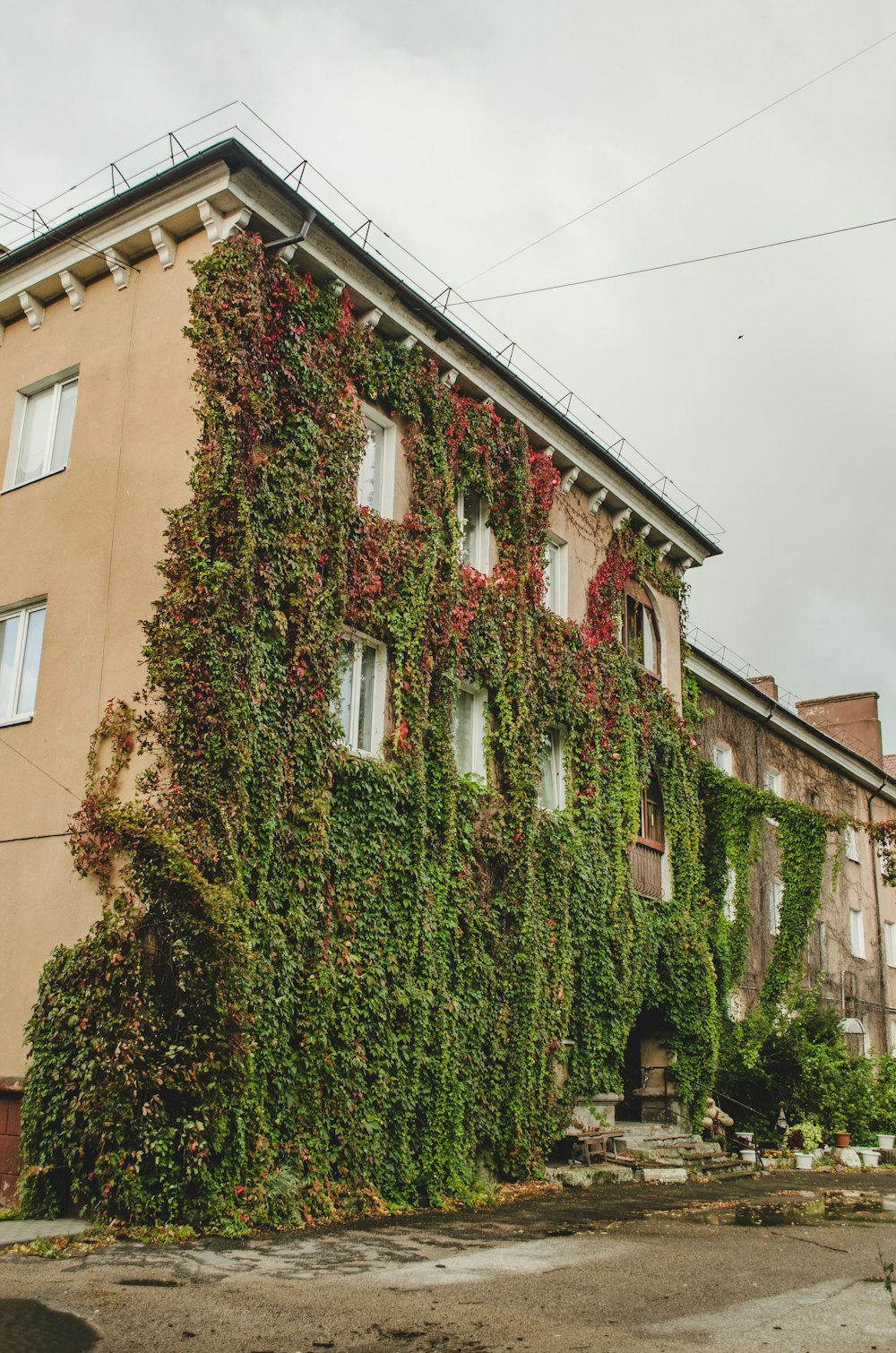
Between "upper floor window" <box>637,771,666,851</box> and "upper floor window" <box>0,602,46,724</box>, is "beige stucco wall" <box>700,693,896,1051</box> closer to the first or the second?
"upper floor window" <box>637,771,666,851</box>

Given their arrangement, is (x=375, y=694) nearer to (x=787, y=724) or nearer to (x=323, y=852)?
(x=323, y=852)

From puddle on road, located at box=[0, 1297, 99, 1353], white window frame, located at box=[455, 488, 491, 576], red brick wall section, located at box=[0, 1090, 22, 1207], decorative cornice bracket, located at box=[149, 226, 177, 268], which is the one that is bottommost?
puddle on road, located at box=[0, 1297, 99, 1353]

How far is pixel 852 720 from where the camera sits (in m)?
38.3

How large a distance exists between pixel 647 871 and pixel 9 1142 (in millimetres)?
11454

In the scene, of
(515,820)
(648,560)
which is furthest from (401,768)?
(648,560)

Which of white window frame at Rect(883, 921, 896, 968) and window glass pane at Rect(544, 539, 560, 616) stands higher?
window glass pane at Rect(544, 539, 560, 616)

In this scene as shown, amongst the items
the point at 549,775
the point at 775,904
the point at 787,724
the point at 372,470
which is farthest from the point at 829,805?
the point at 372,470

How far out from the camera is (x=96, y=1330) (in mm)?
6828

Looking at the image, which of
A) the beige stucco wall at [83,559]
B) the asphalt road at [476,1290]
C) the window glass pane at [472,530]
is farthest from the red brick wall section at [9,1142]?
the window glass pane at [472,530]

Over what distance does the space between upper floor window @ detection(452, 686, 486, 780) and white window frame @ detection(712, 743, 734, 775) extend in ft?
36.7

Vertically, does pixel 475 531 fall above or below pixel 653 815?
above

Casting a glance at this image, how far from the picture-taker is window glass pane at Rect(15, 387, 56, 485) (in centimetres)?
1520

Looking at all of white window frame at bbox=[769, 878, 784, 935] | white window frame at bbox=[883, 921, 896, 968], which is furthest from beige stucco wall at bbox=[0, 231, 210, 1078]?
white window frame at bbox=[883, 921, 896, 968]

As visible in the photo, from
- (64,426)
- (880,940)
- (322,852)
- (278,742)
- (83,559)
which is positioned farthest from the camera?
(880,940)
